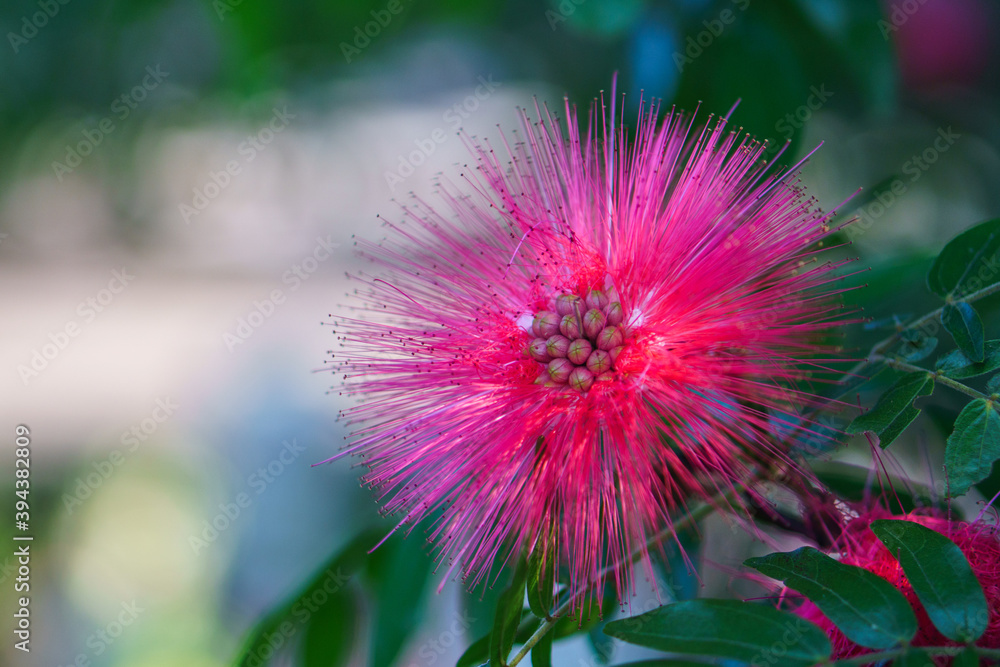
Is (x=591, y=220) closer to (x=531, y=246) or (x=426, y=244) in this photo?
(x=531, y=246)

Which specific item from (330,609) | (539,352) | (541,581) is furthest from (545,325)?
(330,609)

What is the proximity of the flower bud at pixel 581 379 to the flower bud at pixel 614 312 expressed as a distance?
0.07 m

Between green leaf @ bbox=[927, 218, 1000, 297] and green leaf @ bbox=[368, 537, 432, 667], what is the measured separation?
2.22 ft

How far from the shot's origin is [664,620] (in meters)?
0.58

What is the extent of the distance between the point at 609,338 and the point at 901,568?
36cm

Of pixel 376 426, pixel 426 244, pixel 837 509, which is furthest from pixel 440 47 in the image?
pixel 837 509

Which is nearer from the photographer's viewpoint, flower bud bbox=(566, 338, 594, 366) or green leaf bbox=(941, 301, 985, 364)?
green leaf bbox=(941, 301, 985, 364)

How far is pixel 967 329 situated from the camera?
666 mm

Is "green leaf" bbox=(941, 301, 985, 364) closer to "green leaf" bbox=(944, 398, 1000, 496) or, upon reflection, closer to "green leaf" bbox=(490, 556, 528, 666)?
"green leaf" bbox=(944, 398, 1000, 496)

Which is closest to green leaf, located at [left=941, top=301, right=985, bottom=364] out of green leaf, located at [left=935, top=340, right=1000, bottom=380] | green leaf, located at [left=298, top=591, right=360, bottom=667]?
green leaf, located at [left=935, top=340, right=1000, bottom=380]

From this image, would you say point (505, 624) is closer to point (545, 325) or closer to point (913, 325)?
point (545, 325)

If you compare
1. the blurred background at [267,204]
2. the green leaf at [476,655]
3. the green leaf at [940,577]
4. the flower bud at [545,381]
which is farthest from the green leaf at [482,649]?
the green leaf at [940,577]

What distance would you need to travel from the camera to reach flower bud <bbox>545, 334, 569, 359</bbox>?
30.7 inches

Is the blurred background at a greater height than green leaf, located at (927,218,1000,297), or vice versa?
the blurred background
